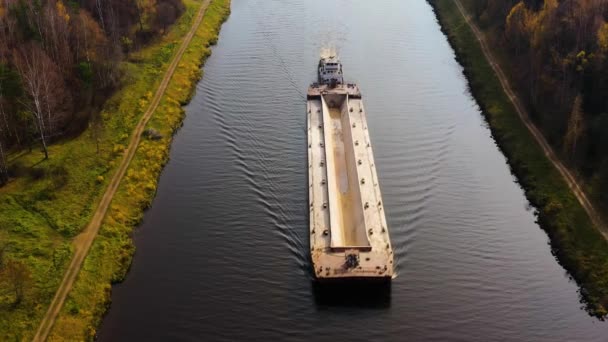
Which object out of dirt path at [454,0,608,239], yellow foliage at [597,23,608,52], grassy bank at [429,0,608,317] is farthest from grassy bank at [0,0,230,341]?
yellow foliage at [597,23,608,52]

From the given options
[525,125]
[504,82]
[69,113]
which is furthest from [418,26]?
[69,113]

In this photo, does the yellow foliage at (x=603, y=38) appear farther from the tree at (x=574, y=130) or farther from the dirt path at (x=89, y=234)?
the dirt path at (x=89, y=234)

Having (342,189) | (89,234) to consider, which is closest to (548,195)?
(342,189)

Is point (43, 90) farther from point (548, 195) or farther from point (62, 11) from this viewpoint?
point (548, 195)

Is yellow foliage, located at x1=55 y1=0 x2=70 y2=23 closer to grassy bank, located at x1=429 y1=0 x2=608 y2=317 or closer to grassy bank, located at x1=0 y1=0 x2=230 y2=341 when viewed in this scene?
grassy bank, located at x1=0 y1=0 x2=230 y2=341

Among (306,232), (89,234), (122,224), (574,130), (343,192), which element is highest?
(574,130)

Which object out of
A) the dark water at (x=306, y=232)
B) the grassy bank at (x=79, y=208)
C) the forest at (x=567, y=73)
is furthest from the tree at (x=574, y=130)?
the grassy bank at (x=79, y=208)
